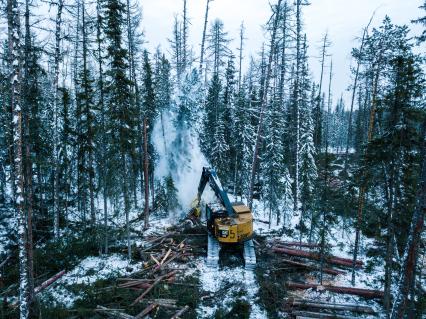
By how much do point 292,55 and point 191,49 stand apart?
12.4 metres

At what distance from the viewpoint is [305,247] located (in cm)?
2089

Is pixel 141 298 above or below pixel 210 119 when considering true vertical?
below

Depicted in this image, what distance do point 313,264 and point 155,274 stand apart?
9.20 metres

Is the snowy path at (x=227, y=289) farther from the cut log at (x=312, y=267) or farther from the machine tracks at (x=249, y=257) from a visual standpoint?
the cut log at (x=312, y=267)

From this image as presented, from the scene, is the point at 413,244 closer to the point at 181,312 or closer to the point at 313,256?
the point at 181,312

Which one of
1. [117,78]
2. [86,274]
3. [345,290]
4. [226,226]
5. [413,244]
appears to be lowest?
[86,274]

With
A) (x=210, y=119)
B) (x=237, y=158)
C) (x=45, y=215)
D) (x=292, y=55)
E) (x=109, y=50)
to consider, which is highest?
(x=292, y=55)

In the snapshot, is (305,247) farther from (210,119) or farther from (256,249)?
(210,119)

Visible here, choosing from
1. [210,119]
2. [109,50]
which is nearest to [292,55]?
[210,119]

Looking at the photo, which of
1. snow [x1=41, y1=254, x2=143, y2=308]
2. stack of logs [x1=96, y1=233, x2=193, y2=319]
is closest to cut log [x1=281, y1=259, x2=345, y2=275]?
stack of logs [x1=96, y1=233, x2=193, y2=319]

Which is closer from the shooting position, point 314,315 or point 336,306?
point 314,315

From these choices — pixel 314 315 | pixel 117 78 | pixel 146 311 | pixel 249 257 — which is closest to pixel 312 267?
pixel 249 257

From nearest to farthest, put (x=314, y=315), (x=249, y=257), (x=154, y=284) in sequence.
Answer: (x=314, y=315), (x=154, y=284), (x=249, y=257)

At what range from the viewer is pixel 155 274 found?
16.7 m
